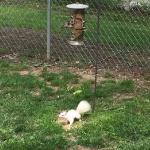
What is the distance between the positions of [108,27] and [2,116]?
4860 millimetres

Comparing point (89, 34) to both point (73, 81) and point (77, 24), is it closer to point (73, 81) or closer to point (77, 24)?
point (73, 81)

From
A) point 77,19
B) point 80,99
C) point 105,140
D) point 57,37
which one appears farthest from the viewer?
point 57,37

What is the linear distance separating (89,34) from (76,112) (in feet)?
13.8

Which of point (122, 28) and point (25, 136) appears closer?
point (25, 136)

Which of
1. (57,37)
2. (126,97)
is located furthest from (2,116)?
(57,37)

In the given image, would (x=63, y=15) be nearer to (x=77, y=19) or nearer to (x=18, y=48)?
(x=18, y=48)

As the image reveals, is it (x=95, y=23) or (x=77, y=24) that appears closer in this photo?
(x=77, y=24)

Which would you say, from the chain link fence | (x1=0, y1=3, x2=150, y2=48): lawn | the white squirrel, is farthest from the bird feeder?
(x1=0, y1=3, x2=150, y2=48): lawn

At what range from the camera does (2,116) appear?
19.2ft

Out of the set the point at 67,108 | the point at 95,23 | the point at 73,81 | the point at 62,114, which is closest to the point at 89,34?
the point at 95,23

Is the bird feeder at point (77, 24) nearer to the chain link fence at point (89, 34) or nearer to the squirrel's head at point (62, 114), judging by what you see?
the chain link fence at point (89, 34)

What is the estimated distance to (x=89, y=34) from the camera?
9.77 metres

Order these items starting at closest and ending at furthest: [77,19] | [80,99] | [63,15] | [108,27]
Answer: [80,99] < [77,19] < [108,27] < [63,15]

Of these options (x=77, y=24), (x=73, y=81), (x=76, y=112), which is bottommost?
(x=73, y=81)
